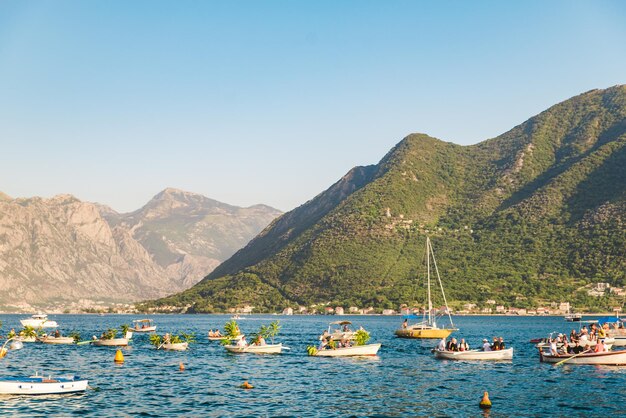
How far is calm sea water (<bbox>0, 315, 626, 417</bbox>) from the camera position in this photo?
162ft

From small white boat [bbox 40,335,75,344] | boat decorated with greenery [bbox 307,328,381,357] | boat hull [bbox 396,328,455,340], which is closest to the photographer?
boat decorated with greenery [bbox 307,328,381,357]

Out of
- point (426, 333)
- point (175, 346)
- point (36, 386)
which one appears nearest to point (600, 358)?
point (175, 346)

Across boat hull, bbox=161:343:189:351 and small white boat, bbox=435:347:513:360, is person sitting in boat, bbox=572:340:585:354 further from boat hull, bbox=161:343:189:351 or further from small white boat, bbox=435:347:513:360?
boat hull, bbox=161:343:189:351

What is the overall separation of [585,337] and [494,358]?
40.2 ft

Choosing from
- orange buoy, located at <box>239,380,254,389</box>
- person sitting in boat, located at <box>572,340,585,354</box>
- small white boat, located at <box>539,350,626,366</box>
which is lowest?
small white boat, located at <box>539,350,626,366</box>

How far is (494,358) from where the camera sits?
85.2 meters

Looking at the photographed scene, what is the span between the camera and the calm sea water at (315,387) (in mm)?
49312

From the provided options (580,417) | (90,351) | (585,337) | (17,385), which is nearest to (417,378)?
(580,417)

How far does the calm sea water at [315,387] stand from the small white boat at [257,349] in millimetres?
2483

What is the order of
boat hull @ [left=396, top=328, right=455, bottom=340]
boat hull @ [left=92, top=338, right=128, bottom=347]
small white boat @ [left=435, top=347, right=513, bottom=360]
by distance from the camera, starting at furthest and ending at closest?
1. boat hull @ [left=396, top=328, right=455, bottom=340]
2. boat hull @ [left=92, top=338, right=128, bottom=347]
3. small white boat @ [left=435, top=347, right=513, bottom=360]

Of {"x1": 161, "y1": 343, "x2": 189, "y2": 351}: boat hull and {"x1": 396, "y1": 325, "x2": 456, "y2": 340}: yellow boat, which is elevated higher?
{"x1": 161, "y1": 343, "x2": 189, "y2": 351}: boat hull

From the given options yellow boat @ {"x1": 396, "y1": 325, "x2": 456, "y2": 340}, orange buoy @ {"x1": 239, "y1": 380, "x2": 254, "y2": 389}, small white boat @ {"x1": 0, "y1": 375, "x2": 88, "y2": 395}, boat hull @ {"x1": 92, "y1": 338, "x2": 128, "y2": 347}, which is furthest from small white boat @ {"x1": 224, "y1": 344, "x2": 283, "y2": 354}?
yellow boat @ {"x1": 396, "y1": 325, "x2": 456, "y2": 340}

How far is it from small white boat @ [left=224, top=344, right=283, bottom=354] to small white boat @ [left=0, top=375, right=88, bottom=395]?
43652 mm

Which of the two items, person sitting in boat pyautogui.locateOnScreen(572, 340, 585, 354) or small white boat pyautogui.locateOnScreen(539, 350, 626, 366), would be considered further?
person sitting in boat pyautogui.locateOnScreen(572, 340, 585, 354)
